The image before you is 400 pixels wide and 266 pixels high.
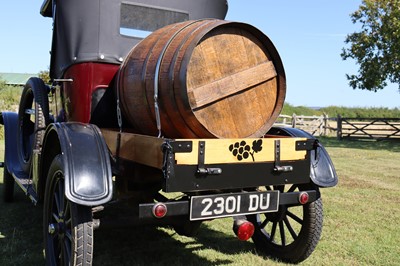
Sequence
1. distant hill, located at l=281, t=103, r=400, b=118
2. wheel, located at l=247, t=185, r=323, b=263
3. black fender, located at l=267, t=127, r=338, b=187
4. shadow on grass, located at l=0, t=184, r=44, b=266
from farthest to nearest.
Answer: distant hill, located at l=281, t=103, r=400, b=118 → shadow on grass, located at l=0, t=184, r=44, b=266 → wheel, located at l=247, t=185, r=323, b=263 → black fender, located at l=267, t=127, r=338, b=187

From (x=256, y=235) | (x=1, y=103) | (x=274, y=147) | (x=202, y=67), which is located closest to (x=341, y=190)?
(x=256, y=235)

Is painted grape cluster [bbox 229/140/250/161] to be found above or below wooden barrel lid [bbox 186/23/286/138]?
below

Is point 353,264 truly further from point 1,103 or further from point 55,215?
point 1,103

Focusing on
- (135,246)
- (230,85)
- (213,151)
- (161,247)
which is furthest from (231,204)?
(135,246)

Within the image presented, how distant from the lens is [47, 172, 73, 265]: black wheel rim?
9.41ft

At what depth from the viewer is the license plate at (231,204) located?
2.69 m

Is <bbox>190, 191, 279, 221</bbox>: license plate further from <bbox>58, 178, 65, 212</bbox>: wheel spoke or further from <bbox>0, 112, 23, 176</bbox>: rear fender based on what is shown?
<bbox>0, 112, 23, 176</bbox>: rear fender

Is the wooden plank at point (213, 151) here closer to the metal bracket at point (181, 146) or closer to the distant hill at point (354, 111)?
the metal bracket at point (181, 146)

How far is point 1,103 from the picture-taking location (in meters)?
17.0

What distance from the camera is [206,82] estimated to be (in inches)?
107

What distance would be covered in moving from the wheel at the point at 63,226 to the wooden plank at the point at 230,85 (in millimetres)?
987

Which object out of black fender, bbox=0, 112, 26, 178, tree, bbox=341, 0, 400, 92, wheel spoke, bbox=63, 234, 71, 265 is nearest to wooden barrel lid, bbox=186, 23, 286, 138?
wheel spoke, bbox=63, 234, 71, 265

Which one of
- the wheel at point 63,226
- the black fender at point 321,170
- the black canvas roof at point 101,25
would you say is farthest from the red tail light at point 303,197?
the black canvas roof at point 101,25

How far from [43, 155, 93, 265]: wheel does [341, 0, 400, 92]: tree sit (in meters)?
17.9
